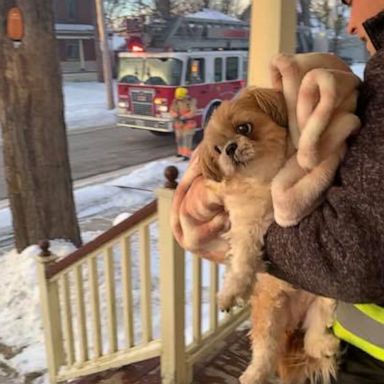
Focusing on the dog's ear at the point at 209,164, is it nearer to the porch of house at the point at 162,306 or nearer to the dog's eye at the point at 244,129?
the dog's eye at the point at 244,129

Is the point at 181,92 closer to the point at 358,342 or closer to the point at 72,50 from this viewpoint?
the point at 358,342

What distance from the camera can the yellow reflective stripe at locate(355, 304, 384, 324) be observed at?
2.98ft

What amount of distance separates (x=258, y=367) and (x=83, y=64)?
24.9 metres

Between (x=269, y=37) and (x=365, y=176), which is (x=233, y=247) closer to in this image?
(x=365, y=176)

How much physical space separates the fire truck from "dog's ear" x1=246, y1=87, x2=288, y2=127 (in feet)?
33.0

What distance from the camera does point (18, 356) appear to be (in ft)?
12.6

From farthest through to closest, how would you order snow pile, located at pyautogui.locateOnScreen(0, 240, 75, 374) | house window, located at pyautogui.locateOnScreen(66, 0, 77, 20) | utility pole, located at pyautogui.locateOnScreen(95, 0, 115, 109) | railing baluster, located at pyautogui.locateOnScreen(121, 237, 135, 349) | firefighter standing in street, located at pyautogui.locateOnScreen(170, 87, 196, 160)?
house window, located at pyautogui.locateOnScreen(66, 0, 77, 20) → utility pole, located at pyautogui.locateOnScreen(95, 0, 115, 109) → firefighter standing in street, located at pyautogui.locateOnScreen(170, 87, 196, 160) → snow pile, located at pyautogui.locateOnScreen(0, 240, 75, 374) → railing baluster, located at pyautogui.locateOnScreen(121, 237, 135, 349)

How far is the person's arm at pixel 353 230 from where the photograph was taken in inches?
30.4

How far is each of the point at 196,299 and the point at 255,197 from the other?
1559 millimetres

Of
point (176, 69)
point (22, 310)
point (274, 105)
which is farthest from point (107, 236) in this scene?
point (176, 69)

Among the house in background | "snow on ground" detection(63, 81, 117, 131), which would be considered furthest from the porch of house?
the house in background

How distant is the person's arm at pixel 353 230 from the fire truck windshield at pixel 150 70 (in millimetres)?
10742

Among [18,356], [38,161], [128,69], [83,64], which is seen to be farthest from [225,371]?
[83,64]

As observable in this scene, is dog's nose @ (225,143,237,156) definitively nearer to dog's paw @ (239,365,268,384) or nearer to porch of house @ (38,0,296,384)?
dog's paw @ (239,365,268,384)
